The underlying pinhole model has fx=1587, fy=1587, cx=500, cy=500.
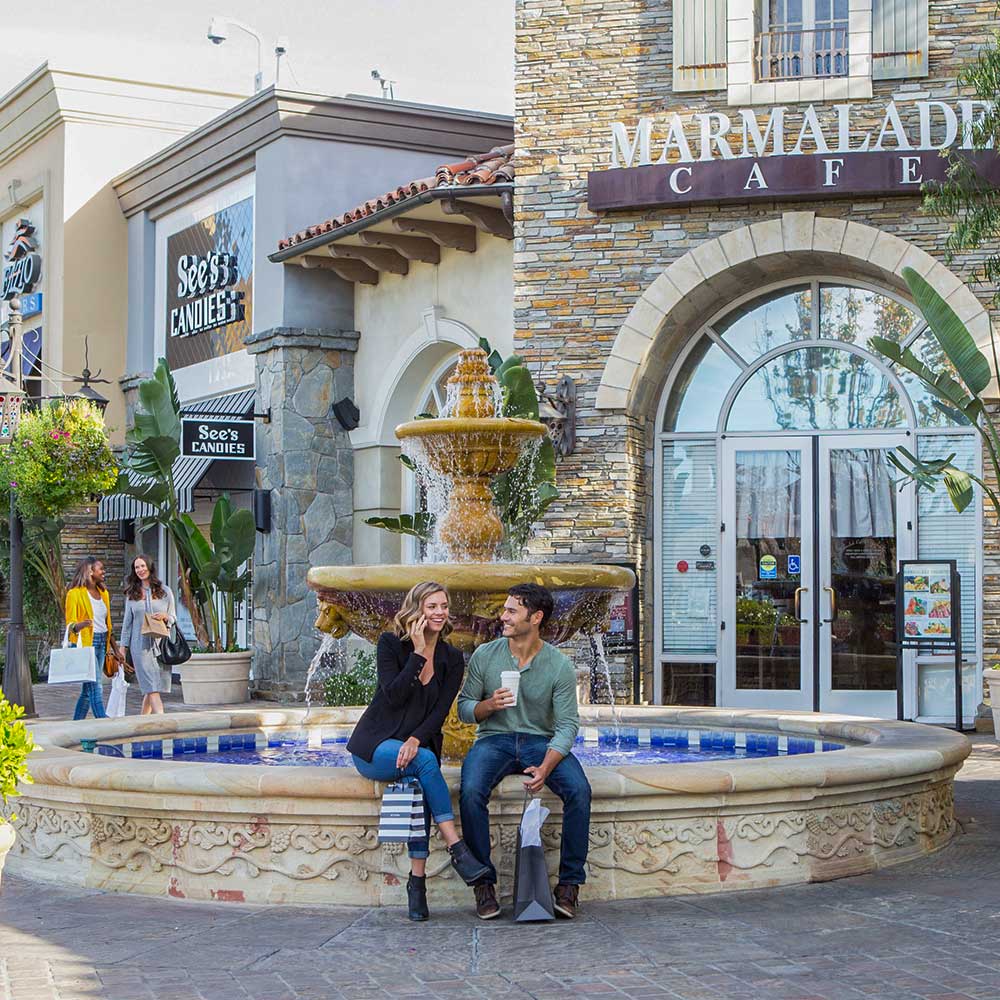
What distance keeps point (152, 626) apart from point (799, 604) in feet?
21.2

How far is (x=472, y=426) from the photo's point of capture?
9281mm

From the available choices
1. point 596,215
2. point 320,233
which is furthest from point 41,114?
point 596,215

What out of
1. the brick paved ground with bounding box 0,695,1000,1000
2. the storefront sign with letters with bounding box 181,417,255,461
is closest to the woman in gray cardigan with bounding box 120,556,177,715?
the storefront sign with letters with bounding box 181,417,255,461

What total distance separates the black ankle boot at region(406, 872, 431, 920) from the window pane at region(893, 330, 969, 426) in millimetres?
10018

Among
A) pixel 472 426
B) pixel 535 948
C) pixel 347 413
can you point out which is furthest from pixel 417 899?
pixel 347 413

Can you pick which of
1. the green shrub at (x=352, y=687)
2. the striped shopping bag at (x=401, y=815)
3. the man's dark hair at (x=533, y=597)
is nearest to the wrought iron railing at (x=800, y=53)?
the green shrub at (x=352, y=687)

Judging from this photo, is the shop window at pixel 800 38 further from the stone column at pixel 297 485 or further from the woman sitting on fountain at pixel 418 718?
the woman sitting on fountain at pixel 418 718

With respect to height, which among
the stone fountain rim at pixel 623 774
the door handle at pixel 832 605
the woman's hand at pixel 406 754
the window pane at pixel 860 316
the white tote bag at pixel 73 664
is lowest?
the stone fountain rim at pixel 623 774

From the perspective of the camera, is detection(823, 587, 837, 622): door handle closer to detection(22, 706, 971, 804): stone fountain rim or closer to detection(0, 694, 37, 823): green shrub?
detection(22, 706, 971, 804): stone fountain rim

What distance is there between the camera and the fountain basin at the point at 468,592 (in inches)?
332

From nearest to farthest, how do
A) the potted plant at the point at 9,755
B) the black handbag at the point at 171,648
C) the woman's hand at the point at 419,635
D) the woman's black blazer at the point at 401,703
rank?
the potted plant at the point at 9,755, the woman's black blazer at the point at 401,703, the woman's hand at the point at 419,635, the black handbag at the point at 171,648

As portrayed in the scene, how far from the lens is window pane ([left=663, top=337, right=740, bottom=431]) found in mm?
16734

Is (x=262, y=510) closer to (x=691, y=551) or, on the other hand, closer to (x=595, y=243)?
(x=691, y=551)

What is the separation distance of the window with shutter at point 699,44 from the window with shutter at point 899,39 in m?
1.47
